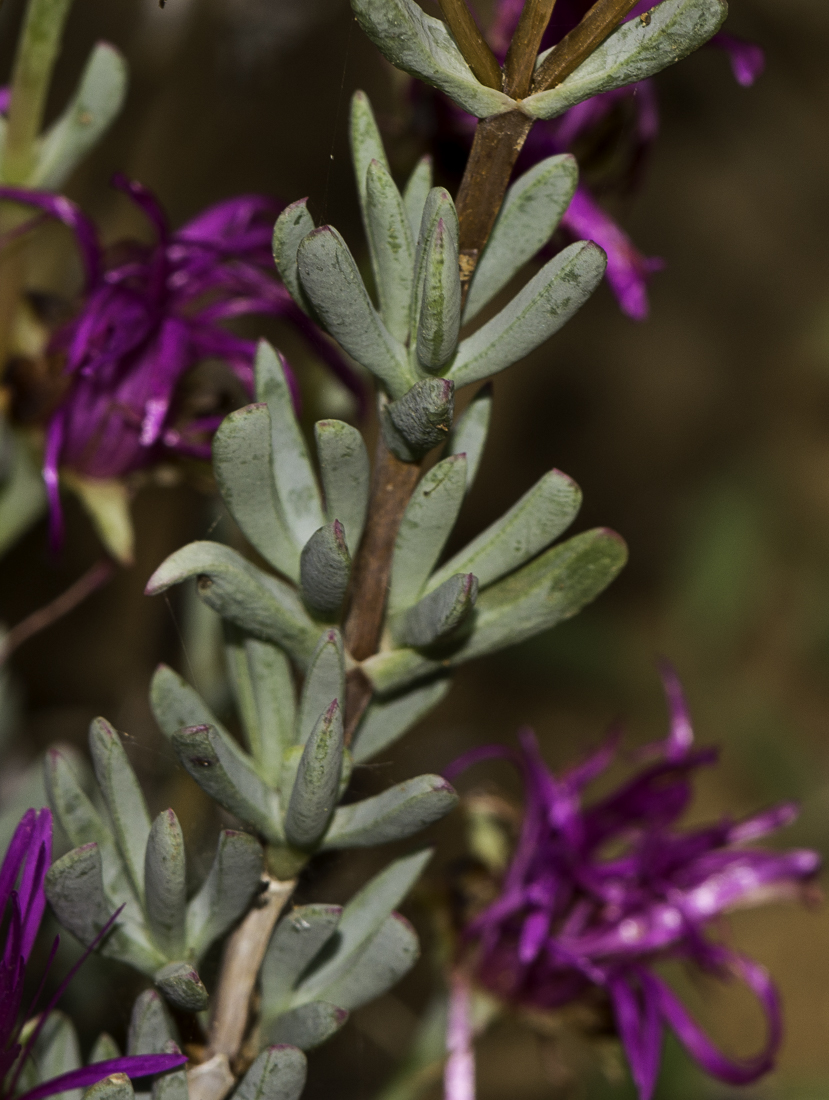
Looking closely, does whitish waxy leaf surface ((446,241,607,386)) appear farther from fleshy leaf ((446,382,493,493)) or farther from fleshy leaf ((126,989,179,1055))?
fleshy leaf ((126,989,179,1055))

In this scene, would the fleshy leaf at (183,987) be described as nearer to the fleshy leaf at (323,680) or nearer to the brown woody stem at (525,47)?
the fleshy leaf at (323,680)

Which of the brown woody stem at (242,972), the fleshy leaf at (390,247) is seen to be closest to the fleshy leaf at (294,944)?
the brown woody stem at (242,972)

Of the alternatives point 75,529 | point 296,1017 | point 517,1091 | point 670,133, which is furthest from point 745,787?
→ point 296,1017

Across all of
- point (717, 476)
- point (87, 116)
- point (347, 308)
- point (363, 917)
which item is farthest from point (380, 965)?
point (717, 476)

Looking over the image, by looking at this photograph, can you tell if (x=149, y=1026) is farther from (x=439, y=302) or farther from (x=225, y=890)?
(x=439, y=302)

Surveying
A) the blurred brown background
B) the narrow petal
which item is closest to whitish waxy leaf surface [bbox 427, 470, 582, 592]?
the narrow petal
